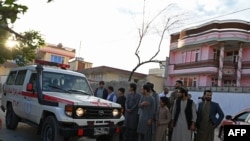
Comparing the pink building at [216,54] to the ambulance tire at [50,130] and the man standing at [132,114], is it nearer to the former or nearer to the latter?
the man standing at [132,114]

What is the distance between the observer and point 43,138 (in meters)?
6.77

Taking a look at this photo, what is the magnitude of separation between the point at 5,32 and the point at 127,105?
6.99m

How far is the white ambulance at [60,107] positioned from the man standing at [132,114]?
90 cm

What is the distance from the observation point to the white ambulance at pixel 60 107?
628 cm

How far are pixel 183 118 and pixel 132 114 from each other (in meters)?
1.79

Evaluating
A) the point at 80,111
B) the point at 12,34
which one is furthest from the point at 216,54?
the point at 12,34

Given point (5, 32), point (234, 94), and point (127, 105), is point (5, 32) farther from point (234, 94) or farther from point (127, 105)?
point (234, 94)

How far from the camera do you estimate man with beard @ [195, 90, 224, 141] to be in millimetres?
6672

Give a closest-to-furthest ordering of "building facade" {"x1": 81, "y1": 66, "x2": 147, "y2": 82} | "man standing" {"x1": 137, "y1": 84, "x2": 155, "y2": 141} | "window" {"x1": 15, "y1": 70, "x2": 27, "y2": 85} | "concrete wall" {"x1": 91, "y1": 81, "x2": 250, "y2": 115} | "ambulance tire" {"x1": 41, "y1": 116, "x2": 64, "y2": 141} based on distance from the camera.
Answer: "ambulance tire" {"x1": 41, "y1": 116, "x2": 64, "y2": 141} → "man standing" {"x1": 137, "y1": 84, "x2": 155, "y2": 141} → "window" {"x1": 15, "y1": 70, "x2": 27, "y2": 85} → "concrete wall" {"x1": 91, "y1": 81, "x2": 250, "y2": 115} → "building facade" {"x1": 81, "y1": 66, "x2": 147, "y2": 82}

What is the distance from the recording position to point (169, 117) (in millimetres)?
7230

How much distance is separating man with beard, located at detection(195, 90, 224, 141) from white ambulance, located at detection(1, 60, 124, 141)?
1.78m

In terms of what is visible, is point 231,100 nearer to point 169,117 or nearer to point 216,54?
point 216,54

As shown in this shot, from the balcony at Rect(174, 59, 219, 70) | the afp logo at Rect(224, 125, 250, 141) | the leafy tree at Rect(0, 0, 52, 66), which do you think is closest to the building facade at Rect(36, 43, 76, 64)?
the balcony at Rect(174, 59, 219, 70)

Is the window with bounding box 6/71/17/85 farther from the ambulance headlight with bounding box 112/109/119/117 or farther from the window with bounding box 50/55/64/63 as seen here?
the window with bounding box 50/55/64/63
